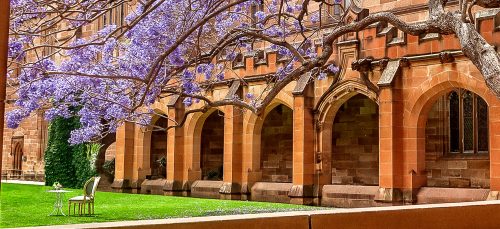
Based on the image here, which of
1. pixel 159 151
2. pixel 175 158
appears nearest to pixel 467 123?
pixel 175 158

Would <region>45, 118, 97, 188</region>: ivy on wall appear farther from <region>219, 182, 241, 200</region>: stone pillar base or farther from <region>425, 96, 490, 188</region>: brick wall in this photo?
<region>425, 96, 490, 188</region>: brick wall

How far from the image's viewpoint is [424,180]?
16.8m

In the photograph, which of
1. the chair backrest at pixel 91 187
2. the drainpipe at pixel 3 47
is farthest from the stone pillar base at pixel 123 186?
the drainpipe at pixel 3 47

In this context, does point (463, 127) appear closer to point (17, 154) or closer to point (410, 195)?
point (410, 195)

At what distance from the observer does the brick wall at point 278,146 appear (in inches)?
938

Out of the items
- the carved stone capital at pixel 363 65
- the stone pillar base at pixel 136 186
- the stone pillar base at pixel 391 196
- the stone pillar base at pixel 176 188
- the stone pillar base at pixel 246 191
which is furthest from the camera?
the stone pillar base at pixel 136 186

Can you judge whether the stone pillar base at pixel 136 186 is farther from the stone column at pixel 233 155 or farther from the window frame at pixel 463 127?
the window frame at pixel 463 127

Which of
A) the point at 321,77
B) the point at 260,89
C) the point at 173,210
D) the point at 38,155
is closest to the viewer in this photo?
the point at 173,210

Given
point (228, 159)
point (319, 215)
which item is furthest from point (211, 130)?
point (319, 215)

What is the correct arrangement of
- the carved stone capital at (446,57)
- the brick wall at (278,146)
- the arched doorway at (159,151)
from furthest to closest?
the arched doorway at (159,151)
the brick wall at (278,146)
the carved stone capital at (446,57)

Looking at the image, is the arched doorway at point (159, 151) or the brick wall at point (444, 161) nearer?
the brick wall at point (444, 161)

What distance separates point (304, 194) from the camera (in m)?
18.8

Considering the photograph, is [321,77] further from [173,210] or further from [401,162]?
[173,210]

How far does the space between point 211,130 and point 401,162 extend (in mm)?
11024
